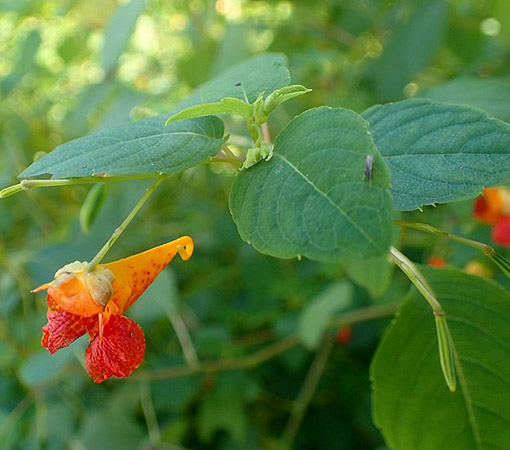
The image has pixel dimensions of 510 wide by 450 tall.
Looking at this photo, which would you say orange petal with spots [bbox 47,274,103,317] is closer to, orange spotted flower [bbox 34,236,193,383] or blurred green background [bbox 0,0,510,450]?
orange spotted flower [bbox 34,236,193,383]

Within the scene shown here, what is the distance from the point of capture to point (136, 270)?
0.64 meters

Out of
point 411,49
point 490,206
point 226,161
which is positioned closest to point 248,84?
point 226,161

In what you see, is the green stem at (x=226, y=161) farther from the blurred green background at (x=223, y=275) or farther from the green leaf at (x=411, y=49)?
the green leaf at (x=411, y=49)

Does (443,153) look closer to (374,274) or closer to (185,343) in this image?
(374,274)

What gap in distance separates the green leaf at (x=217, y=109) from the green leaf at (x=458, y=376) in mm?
305

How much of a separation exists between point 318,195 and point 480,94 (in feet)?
2.13

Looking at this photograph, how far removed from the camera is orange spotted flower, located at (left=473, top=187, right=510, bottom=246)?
0.98 metres

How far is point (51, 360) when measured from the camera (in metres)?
1.18

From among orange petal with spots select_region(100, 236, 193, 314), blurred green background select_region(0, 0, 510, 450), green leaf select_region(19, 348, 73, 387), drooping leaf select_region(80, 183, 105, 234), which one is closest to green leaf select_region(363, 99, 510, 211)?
orange petal with spots select_region(100, 236, 193, 314)

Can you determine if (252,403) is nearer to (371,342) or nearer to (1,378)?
(371,342)

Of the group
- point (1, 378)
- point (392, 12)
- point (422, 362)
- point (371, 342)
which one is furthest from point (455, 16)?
point (1, 378)

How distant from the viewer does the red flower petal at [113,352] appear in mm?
585

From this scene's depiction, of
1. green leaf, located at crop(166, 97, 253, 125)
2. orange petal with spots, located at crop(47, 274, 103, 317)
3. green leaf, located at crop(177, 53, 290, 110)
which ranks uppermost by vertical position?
green leaf, located at crop(166, 97, 253, 125)

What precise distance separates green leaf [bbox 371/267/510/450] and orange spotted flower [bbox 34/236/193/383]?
30cm
